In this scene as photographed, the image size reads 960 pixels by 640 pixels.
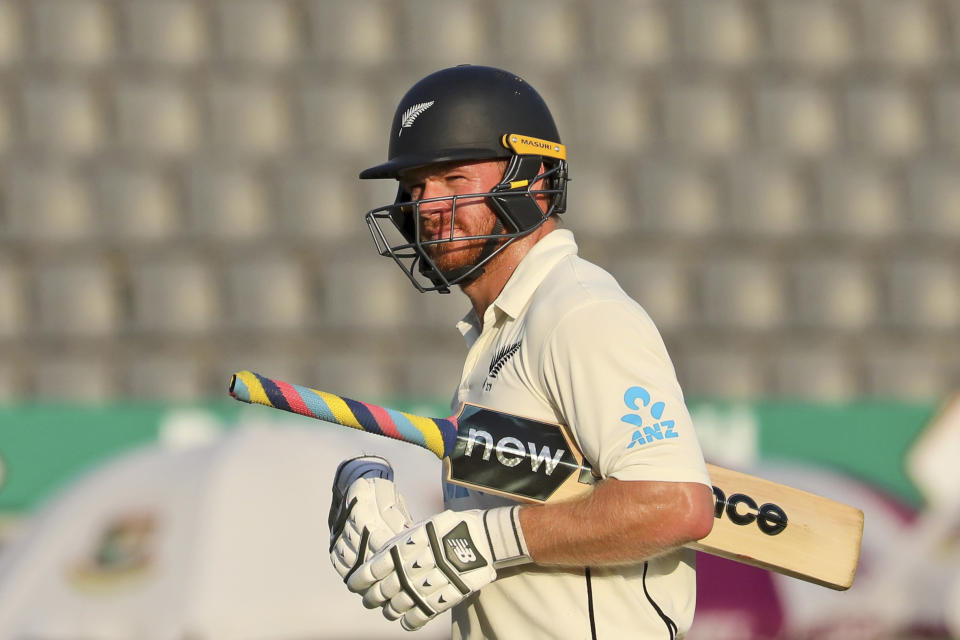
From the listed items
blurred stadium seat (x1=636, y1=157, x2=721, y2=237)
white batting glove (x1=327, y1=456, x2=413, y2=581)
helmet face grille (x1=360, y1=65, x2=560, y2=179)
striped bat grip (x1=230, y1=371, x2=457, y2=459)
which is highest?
helmet face grille (x1=360, y1=65, x2=560, y2=179)

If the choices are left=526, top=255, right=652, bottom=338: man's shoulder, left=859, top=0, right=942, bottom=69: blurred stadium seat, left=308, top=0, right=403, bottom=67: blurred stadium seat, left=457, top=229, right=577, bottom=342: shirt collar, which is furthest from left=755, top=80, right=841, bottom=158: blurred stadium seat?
left=526, top=255, right=652, bottom=338: man's shoulder

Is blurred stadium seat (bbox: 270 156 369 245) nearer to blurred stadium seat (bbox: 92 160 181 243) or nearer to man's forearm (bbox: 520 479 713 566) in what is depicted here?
blurred stadium seat (bbox: 92 160 181 243)

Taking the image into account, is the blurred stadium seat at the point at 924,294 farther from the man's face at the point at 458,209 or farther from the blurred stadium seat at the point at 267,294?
the man's face at the point at 458,209

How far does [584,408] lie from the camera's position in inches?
60.2

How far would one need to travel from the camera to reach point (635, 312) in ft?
5.15

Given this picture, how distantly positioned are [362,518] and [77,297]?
13.5 feet

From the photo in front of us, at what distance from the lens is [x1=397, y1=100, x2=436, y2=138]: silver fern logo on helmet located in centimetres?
184

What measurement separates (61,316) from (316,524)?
2.67 meters

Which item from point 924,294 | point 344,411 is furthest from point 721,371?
point 344,411

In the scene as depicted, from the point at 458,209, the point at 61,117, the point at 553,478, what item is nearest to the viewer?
the point at 553,478

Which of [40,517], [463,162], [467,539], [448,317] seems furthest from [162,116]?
[467,539]

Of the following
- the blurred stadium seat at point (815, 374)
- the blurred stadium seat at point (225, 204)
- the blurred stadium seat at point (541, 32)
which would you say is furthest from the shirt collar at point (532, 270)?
the blurred stadium seat at point (541, 32)

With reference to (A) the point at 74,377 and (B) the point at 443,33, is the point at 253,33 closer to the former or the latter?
(B) the point at 443,33

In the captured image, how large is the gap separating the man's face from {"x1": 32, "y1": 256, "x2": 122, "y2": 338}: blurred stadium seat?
3.95m
